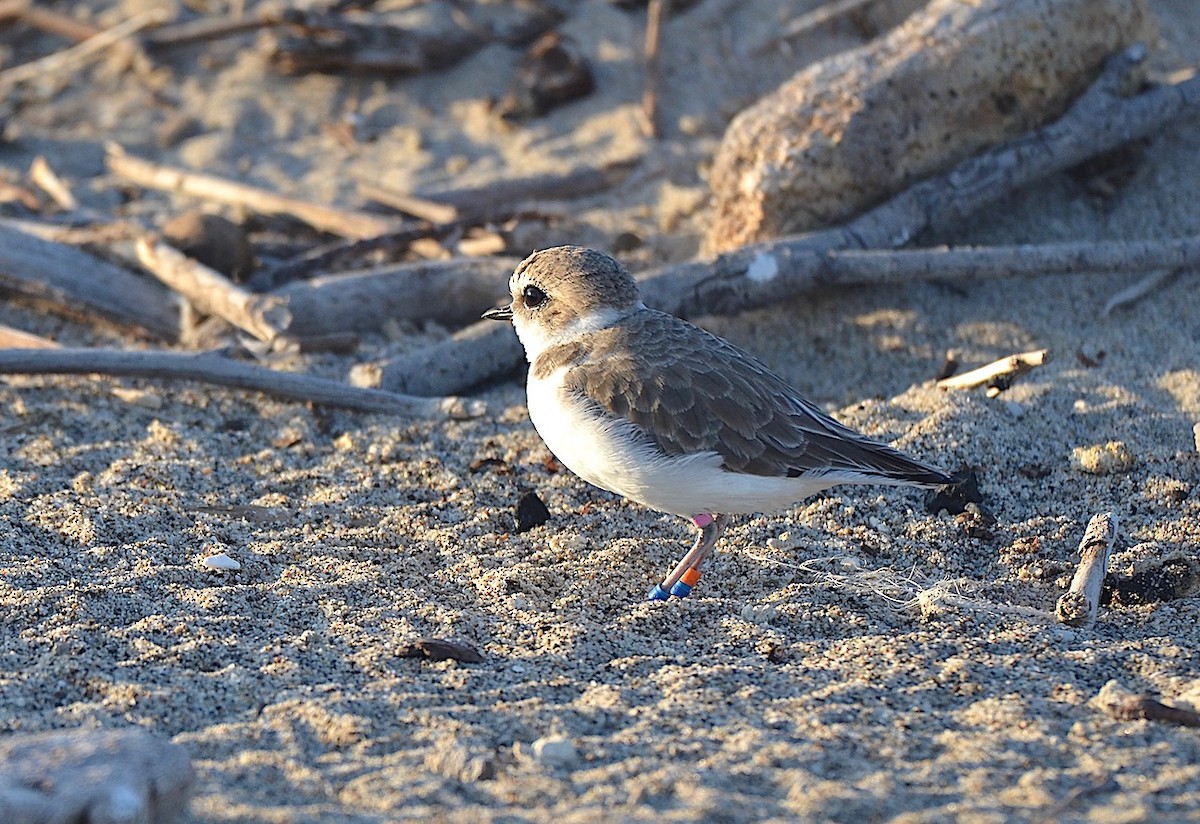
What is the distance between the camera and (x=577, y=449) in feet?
16.1

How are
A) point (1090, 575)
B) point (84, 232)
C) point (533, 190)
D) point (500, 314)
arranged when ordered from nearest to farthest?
1. point (1090, 575)
2. point (500, 314)
3. point (84, 232)
4. point (533, 190)

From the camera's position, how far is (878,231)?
7.14m

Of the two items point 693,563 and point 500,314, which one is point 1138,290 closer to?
point 693,563

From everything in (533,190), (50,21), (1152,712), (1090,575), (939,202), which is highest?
(50,21)

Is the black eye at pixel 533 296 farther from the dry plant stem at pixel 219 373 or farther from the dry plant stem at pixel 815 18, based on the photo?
the dry plant stem at pixel 815 18

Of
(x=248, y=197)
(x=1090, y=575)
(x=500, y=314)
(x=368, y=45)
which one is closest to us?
(x=1090, y=575)

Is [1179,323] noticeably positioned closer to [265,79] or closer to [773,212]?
[773,212]

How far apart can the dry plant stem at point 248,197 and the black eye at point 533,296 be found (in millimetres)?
2728

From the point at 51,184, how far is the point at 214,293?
8.67 feet

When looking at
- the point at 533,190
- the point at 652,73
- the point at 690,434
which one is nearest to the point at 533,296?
the point at 690,434

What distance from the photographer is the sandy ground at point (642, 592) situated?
11.8 feet

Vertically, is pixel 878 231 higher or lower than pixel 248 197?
lower

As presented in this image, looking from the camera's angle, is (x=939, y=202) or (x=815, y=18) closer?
(x=939, y=202)

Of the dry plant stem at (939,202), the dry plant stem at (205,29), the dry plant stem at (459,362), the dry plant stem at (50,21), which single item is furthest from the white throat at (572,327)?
the dry plant stem at (50,21)
